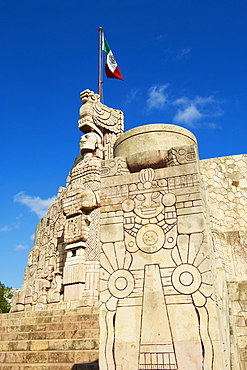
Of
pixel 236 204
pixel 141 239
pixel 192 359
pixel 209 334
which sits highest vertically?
pixel 236 204

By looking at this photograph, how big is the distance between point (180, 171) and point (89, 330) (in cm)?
377

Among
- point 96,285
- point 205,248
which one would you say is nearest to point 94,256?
point 96,285

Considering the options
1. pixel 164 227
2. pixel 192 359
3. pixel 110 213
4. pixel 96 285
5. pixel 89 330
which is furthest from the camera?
pixel 96 285

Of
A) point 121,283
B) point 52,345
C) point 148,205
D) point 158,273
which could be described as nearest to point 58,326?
point 52,345

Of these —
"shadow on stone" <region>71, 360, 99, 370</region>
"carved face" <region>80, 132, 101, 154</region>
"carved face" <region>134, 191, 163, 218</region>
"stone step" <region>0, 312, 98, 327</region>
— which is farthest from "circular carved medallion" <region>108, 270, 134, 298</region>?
"carved face" <region>80, 132, 101, 154</region>

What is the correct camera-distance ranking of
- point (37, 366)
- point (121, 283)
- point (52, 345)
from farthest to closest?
point (52, 345), point (37, 366), point (121, 283)

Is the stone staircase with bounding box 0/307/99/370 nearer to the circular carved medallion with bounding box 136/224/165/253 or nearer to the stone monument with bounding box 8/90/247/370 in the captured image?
the stone monument with bounding box 8/90/247/370

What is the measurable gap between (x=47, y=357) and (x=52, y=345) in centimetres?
38

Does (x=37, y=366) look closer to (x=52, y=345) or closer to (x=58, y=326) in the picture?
(x=52, y=345)

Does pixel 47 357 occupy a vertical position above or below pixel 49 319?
below

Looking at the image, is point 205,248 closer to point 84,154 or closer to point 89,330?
point 89,330

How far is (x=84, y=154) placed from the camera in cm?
1383

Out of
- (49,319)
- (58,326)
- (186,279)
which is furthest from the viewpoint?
(49,319)

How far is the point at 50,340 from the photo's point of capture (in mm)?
6512
